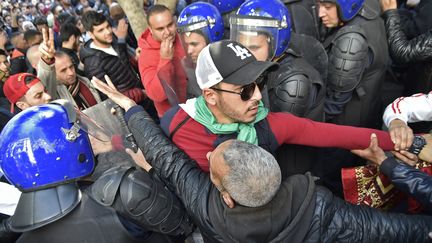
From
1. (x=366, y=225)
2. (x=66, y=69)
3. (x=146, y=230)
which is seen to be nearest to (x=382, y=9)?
(x=366, y=225)

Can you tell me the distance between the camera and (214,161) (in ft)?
4.28

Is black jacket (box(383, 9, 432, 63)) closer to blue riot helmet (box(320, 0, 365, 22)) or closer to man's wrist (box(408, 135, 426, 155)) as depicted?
blue riot helmet (box(320, 0, 365, 22))

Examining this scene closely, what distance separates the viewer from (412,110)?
209 centimetres

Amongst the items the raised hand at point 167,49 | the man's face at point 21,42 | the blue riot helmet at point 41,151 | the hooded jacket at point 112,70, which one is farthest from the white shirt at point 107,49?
the man's face at point 21,42

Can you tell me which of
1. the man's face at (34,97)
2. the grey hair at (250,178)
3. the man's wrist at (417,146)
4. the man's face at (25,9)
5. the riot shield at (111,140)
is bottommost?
the man's face at (25,9)

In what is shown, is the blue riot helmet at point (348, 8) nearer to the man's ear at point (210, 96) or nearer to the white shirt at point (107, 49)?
the man's ear at point (210, 96)

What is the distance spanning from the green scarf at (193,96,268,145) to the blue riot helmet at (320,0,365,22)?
146cm

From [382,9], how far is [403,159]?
188 cm

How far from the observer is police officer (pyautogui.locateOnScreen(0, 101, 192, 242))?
1486mm

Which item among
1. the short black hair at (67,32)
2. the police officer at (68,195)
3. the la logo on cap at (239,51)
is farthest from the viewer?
the short black hair at (67,32)

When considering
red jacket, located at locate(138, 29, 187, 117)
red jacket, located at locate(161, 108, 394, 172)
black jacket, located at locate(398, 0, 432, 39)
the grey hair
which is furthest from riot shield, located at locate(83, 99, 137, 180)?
black jacket, located at locate(398, 0, 432, 39)

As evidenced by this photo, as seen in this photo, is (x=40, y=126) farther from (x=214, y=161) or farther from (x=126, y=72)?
(x=126, y=72)

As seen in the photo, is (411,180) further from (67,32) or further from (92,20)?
(67,32)

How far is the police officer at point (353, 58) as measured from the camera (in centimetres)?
252
